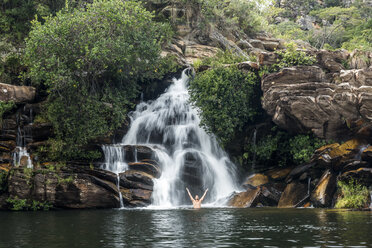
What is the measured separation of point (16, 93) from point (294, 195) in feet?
65.4

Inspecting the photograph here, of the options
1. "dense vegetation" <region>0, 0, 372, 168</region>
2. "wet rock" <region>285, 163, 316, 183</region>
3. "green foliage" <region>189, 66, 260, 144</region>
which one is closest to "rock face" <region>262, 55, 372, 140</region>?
"dense vegetation" <region>0, 0, 372, 168</region>

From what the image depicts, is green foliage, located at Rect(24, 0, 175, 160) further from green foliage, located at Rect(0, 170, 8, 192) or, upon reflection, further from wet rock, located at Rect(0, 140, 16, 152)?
green foliage, located at Rect(0, 170, 8, 192)

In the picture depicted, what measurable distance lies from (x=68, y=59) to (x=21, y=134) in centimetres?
598

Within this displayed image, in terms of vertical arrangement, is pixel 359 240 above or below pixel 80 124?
below

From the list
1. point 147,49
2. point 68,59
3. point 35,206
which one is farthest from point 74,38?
point 35,206

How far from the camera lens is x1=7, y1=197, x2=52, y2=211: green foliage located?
73.8ft

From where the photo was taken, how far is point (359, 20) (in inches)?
2291

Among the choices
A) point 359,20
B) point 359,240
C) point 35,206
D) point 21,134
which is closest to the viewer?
point 359,240

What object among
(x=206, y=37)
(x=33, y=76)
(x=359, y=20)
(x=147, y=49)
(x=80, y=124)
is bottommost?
(x=80, y=124)

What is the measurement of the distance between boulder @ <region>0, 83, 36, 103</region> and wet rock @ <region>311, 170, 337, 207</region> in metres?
20.4

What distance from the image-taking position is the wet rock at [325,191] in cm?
2333

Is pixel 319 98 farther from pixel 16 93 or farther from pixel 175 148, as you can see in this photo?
pixel 16 93

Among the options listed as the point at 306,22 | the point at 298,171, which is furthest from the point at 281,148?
the point at 306,22

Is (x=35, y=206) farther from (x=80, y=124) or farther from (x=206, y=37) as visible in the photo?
(x=206, y=37)
